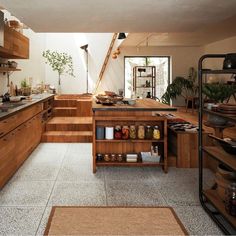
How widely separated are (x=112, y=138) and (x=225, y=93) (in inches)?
107

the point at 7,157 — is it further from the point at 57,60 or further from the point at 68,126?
the point at 57,60

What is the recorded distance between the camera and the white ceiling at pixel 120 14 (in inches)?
148

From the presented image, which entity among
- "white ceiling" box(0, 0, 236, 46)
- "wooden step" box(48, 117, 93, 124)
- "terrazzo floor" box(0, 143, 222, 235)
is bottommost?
"terrazzo floor" box(0, 143, 222, 235)

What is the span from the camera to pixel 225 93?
5938 millimetres

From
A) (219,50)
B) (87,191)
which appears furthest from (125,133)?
(219,50)

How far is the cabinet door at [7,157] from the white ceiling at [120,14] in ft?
5.25

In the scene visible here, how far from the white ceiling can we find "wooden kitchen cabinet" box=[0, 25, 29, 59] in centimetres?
39

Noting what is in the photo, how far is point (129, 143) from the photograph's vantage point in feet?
14.9

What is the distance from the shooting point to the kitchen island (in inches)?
169

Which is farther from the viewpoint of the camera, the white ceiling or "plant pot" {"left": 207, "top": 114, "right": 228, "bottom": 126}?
the white ceiling

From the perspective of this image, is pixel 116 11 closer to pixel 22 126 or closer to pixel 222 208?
pixel 22 126

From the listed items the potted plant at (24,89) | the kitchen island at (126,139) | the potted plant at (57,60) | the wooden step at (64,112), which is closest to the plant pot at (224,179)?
the kitchen island at (126,139)

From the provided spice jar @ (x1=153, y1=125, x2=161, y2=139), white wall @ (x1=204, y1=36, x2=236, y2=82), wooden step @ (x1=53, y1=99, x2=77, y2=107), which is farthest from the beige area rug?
white wall @ (x1=204, y1=36, x2=236, y2=82)

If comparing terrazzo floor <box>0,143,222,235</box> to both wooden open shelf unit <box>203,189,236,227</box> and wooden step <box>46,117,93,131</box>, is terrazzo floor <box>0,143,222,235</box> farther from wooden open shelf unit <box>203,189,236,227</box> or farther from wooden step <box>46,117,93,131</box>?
wooden step <box>46,117,93,131</box>
